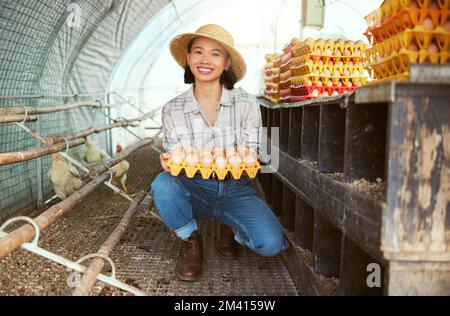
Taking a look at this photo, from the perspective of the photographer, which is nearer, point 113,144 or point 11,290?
point 11,290

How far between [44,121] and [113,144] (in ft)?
11.0

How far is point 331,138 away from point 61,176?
3.33 meters

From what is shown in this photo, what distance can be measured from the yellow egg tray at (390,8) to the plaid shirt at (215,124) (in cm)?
101

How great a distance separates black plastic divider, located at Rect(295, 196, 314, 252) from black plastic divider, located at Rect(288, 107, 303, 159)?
544mm

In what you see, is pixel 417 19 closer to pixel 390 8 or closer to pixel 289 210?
pixel 390 8

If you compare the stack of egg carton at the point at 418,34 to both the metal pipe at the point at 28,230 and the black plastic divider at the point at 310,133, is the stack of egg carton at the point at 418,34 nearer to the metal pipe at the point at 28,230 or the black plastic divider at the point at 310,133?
the black plastic divider at the point at 310,133

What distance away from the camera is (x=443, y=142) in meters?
1.55

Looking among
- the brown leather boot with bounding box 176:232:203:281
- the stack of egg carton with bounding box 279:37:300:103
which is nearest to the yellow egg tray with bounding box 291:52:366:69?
the stack of egg carton with bounding box 279:37:300:103

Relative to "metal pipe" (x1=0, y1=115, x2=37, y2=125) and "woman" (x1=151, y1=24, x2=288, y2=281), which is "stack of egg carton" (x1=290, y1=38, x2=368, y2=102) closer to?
"woman" (x1=151, y1=24, x2=288, y2=281)

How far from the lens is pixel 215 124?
298cm

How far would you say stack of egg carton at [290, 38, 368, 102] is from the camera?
3.57 meters
